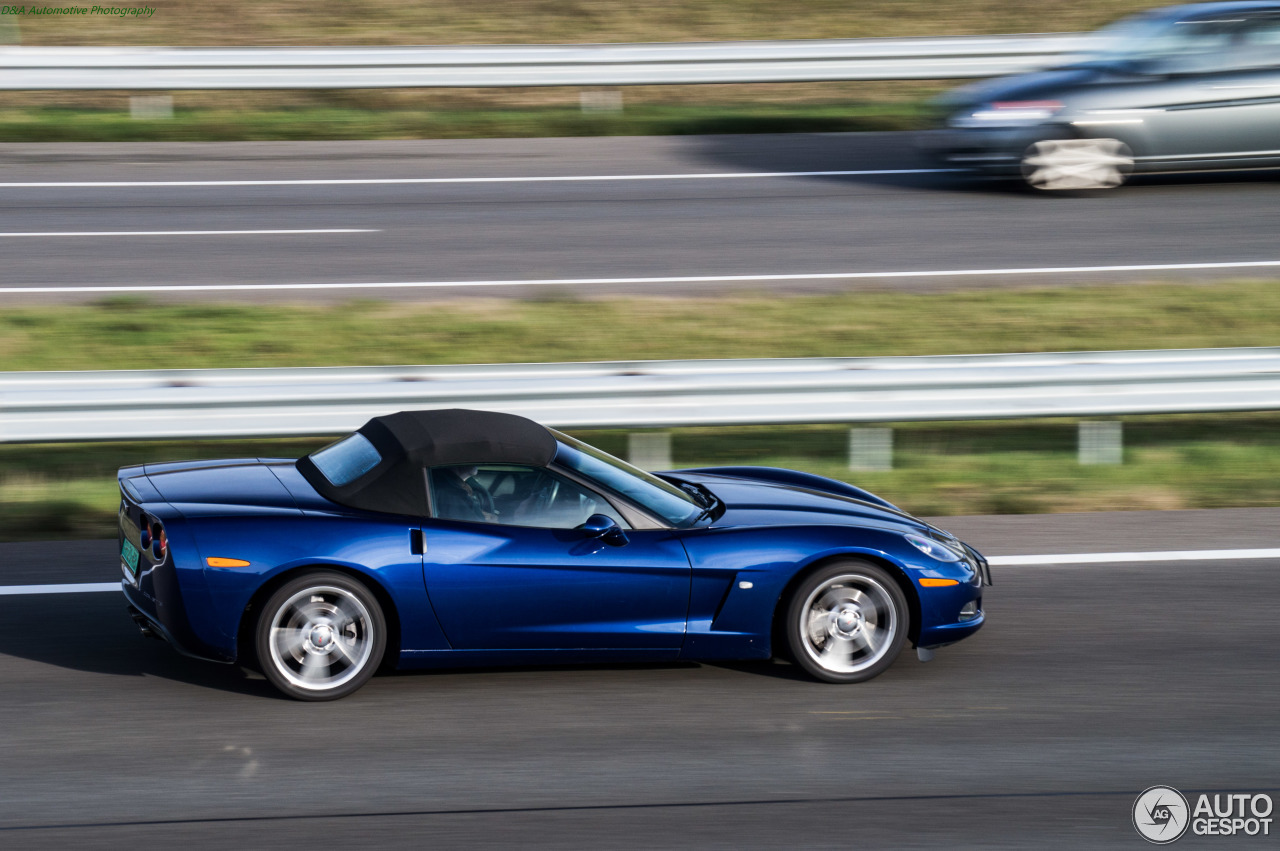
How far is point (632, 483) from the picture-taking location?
6.04m

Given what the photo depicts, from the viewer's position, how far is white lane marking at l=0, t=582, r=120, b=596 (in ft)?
22.6

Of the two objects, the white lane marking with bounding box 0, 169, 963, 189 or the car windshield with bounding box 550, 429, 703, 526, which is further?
the white lane marking with bounding box 0, 169, 963, 189

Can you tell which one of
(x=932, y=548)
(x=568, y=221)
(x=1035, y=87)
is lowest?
(x=932, y=548)

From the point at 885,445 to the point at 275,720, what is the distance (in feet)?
15.3

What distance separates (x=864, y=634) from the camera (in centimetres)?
588

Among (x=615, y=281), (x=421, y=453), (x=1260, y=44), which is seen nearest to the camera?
(x=421, y=453)

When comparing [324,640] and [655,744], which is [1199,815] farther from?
[324,640]

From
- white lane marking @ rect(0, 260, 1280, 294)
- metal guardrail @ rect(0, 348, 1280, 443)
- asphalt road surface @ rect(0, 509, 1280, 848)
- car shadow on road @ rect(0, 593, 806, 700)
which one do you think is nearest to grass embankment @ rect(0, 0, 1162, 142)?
white lane marking @ rect(0, 260, 1280, 294)

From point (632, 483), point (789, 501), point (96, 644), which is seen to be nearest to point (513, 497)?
point (632, 483)

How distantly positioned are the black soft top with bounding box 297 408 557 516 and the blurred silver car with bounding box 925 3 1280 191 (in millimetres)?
8841

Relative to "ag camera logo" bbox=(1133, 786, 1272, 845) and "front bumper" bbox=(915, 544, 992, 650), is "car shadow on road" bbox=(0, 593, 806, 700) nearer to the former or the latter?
"front bumper" bbox=(915, 544, 992, 650)

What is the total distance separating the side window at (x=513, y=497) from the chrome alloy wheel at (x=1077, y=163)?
924cm

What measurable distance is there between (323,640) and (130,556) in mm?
970

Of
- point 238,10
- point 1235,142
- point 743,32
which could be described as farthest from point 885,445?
Result: point 238,10
